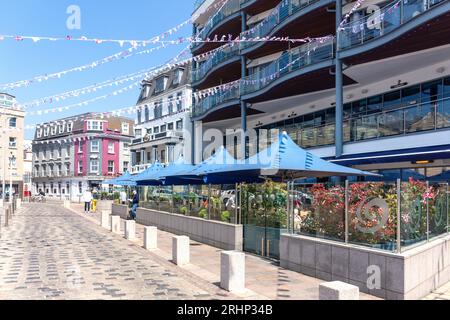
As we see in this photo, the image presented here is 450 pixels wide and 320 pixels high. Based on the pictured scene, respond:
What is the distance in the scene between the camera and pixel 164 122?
153 ft

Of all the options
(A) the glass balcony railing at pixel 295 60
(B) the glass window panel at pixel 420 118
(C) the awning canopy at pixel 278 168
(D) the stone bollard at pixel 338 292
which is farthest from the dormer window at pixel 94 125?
(D) the stone bollard at pixel 338 292

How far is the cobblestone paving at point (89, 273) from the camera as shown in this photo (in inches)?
309

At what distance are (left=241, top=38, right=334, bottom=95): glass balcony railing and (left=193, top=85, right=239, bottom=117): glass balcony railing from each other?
241 cm

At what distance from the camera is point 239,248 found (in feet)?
41.4

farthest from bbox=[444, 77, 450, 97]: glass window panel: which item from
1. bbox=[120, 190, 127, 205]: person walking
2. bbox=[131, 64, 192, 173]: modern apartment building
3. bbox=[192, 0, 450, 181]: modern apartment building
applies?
bbox=[131, 64, 192, 173]: modern apartment building

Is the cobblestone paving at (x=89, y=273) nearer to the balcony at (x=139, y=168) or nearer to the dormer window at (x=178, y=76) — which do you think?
the dormer window at (x=178, y=76)

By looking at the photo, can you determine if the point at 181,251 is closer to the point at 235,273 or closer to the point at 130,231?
the point at 235,273

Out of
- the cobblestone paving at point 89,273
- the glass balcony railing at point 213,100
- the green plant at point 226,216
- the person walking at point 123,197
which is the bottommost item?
the cobblestone paving at point 89,273

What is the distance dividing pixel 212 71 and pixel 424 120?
57.9 ft

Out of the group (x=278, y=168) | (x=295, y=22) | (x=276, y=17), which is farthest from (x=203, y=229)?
(x=276, y=17)

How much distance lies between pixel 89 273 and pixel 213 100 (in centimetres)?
2223

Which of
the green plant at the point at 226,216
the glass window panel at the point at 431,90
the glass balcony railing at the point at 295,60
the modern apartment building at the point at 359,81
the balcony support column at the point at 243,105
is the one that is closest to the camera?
the green plant at the point at 226,216

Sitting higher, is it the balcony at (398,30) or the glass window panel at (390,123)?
the balcony at (398,30)
